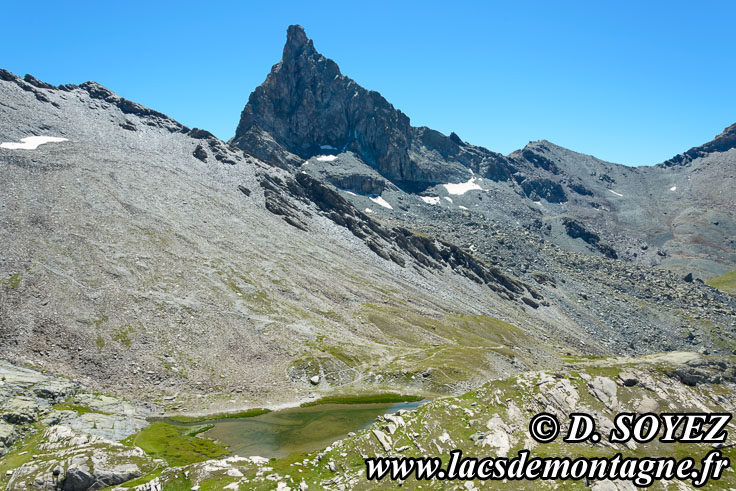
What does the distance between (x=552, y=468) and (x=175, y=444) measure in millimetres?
40196

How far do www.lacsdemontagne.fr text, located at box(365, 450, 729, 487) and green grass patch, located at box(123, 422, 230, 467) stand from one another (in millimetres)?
22849

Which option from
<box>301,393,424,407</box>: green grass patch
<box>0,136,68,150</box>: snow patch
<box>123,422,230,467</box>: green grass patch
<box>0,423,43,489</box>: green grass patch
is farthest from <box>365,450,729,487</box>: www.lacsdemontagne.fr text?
<box>0,136,68,150</box>: snow patch

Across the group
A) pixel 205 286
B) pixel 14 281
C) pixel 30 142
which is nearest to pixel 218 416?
pixel 205 286

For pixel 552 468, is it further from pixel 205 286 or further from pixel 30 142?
pixel 30 142

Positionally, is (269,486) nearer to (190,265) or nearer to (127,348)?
(127,348)

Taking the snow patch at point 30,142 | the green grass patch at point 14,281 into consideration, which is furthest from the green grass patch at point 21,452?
the snow patch at point 30,142

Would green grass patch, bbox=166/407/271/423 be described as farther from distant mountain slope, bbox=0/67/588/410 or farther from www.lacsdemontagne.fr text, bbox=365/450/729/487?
www.lacsdemontagne.fr text, bbox=365/450/729/487

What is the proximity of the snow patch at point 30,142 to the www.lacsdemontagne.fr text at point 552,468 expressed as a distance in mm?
147906

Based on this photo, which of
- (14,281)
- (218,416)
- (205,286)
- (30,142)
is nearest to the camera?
(218,416)

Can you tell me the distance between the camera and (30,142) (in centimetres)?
13212

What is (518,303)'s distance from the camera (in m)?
180

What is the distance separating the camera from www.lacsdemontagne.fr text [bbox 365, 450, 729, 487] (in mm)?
28031

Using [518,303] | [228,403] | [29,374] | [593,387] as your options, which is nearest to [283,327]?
[228,403]

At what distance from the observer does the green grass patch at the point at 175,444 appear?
43.6m
